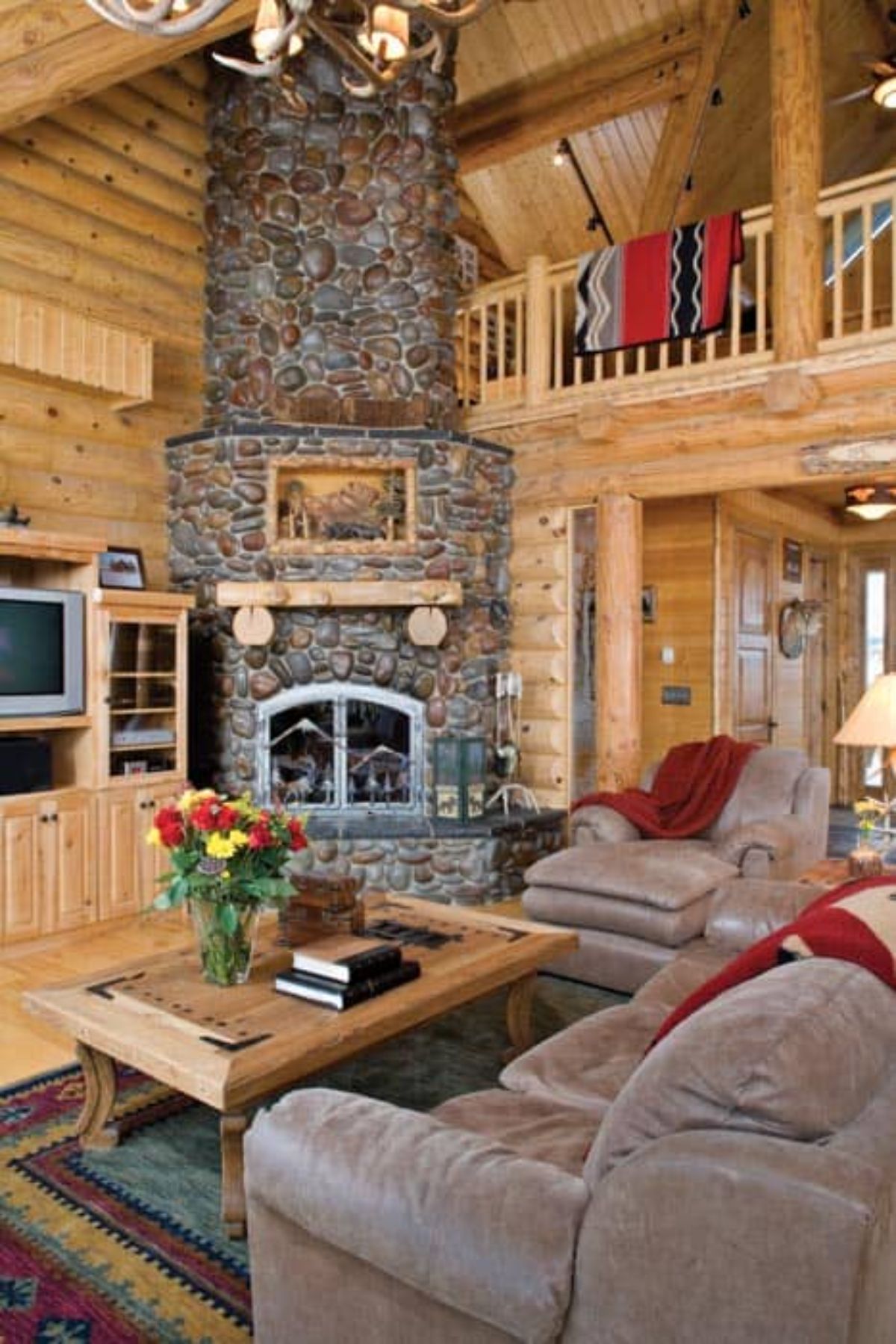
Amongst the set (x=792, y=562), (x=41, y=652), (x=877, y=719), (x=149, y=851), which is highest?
(x=792, y=562)

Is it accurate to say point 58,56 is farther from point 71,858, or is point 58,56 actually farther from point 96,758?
point 71,858

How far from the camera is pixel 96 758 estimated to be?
15.7ft

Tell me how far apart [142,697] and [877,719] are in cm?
358

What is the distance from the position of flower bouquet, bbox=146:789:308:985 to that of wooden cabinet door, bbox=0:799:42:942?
2.17 metres

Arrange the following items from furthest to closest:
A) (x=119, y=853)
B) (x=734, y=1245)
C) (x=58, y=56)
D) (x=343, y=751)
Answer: (x=343, y=751), (x=119, y=853), (x=58, y=56), (x=734, y=1245)

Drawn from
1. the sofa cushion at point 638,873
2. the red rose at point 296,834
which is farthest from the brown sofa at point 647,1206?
the sofa cushion at point 638,873

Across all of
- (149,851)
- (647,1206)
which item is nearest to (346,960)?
(647,1206)

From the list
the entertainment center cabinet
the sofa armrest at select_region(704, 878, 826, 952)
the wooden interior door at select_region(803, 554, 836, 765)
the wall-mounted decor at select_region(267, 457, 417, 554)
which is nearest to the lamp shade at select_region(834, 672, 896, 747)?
the sofa armrest at select_region(704, 878, 826, 952)

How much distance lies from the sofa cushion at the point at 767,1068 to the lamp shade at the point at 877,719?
220cm

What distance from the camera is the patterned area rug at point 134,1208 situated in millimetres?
1961

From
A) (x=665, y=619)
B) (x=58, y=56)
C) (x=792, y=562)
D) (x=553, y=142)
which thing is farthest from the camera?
(x=792, y=562)

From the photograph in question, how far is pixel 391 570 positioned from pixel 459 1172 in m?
4.44

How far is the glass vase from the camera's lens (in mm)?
2516

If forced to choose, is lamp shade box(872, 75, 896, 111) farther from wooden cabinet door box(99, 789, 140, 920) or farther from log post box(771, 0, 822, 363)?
wooden cabinet door box(99, 789, 140, 920)
